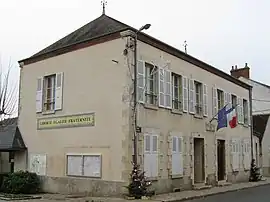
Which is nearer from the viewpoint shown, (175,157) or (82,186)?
(82,186)

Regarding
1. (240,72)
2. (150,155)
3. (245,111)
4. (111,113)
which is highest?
(240,72)


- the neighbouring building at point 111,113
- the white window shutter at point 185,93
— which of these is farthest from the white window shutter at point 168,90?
the white window shutter at point 185,93

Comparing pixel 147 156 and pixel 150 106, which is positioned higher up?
pixel 150 106

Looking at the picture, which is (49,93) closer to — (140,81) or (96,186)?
(140,81)

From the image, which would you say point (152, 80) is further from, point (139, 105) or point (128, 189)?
point (128, 189)

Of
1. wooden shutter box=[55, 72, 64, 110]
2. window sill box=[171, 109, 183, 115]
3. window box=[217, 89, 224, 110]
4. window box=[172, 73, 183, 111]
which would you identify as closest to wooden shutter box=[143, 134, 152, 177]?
window sill box=[171, 109, 183, 115]

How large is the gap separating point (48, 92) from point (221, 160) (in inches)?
365

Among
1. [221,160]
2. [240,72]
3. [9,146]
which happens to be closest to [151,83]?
[9,146]

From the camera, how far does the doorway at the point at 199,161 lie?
18875 mm

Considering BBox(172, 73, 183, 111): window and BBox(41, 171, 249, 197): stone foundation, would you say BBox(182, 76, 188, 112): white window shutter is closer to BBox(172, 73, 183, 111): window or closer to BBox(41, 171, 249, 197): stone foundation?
BBox(172, 73, 183, 111): window

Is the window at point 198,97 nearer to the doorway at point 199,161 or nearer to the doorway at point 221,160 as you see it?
the doorway at point 199,161

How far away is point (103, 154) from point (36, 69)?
5651 mm

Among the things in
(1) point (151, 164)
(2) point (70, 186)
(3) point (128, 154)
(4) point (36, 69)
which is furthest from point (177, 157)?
(4) point (36, 69)

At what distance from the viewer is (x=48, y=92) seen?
1794 cm
